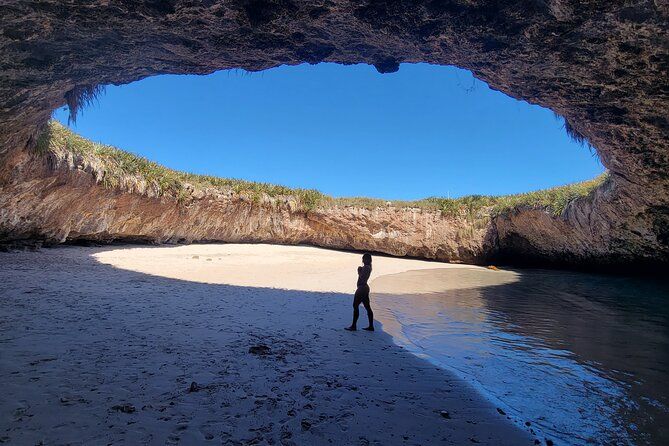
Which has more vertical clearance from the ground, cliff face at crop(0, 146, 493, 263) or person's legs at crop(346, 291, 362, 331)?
cliff face at crop(0, 146, 493, 263)

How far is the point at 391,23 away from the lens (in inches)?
181

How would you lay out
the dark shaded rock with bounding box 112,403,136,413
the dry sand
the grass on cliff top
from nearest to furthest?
the dry sand, the dark shaded rock with bounding box 112,403,136,413, the grass on cliff top

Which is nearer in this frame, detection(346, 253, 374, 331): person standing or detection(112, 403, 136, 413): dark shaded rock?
detection(112, 403, 136, 413): dark shaded rock

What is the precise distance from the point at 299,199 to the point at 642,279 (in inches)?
736

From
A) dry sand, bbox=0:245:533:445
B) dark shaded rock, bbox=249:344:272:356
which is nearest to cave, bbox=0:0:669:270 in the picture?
dry sand, bbox=0:245:533:445

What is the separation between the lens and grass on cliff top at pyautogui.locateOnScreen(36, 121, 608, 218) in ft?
40.1

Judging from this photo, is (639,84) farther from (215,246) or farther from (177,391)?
(215,246)

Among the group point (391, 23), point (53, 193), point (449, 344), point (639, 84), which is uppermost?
point (391, 23)

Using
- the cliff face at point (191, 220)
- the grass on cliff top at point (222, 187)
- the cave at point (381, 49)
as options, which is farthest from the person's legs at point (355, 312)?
the grass on cliff top at point (222, 187)

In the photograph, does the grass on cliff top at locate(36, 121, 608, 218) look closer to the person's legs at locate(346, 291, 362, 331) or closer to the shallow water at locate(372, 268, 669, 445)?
the shallow water at locate(372, 268, 669, 445)

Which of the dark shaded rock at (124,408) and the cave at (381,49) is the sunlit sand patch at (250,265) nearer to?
the cave at (381,49)

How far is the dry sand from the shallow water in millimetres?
587

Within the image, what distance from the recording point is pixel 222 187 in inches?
775

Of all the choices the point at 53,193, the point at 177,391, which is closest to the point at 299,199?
the point at 53,193
